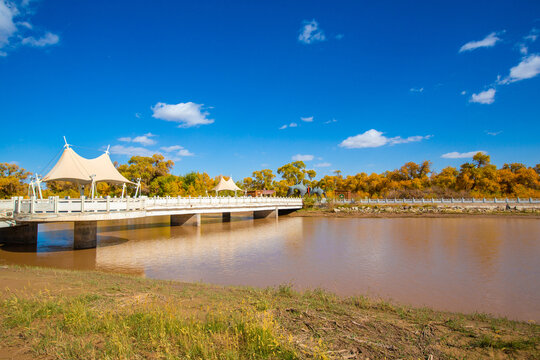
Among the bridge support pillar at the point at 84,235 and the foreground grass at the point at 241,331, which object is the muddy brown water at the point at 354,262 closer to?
the bridge support pillar at the point at 84,235

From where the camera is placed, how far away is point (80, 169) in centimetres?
2395

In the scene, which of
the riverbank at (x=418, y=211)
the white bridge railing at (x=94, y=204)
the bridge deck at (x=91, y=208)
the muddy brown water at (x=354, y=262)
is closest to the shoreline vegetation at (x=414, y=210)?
the riverbank at (x=418, y=211)

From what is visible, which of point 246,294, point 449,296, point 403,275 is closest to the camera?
point 246,294

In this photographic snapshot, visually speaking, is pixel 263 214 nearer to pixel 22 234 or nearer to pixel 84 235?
pixel 84 235

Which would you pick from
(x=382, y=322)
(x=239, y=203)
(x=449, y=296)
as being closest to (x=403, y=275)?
(x=449, y=296)

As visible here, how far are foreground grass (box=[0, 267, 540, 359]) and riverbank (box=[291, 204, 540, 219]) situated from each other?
44.2 m

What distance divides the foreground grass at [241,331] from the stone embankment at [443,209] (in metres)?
45.4

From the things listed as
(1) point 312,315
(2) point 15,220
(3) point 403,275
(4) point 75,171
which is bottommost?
A: (3) point 403,275

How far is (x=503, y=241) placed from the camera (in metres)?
22.9

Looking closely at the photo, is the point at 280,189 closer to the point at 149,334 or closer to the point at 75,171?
the point at 75,171

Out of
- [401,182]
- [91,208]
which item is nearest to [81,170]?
[91,208]

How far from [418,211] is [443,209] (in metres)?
3.94

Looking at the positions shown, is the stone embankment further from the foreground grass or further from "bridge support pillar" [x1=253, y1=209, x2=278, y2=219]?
the foreground grass

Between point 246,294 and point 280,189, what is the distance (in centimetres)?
7173
